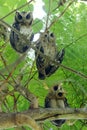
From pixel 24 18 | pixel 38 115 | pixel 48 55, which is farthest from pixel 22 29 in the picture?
pixel 38 115

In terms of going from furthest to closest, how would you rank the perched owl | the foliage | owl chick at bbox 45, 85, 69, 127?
the foliage, owl chick at bbox 45, 85, 69, 127, the perched owl

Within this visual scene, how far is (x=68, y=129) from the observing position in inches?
149

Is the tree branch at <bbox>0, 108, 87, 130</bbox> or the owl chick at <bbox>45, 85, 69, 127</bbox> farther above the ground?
the owl chick at <bbox>45, 85, 69, 127</bbox>

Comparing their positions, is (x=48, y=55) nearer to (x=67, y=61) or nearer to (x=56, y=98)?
(x=56, y=98)

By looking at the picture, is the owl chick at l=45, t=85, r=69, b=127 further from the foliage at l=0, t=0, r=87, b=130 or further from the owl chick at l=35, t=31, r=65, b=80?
the owl chick at l=35, t=31, r=65, b=80

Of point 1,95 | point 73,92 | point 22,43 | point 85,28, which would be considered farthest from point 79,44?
point 1,95

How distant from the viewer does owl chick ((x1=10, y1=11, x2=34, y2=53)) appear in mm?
2855

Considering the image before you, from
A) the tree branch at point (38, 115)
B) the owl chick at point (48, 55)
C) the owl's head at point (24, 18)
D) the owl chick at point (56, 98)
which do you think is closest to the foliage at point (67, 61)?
the owl chick at point (56, 98)

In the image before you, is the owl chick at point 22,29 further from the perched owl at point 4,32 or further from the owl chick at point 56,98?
the owl chick at point 56,98

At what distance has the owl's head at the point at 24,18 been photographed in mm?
2918

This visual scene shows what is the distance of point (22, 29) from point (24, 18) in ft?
0.26

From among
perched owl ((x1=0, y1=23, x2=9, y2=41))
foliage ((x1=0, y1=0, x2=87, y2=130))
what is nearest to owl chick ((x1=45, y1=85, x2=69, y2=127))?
foliage ((x1=0, y1=0, x2=87, y2=130))

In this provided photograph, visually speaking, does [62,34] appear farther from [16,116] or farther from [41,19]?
[16,116]

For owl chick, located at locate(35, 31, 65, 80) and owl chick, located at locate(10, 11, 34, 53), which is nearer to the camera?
owl chick, located at locate(10, 11, 34, 53)
